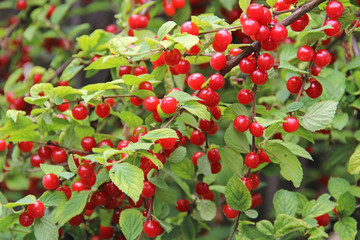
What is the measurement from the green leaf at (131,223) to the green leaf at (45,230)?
0.12m

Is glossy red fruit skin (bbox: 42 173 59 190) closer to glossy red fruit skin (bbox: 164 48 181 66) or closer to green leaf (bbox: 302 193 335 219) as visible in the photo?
glossy red fruit skin (bbox: 164 48 181 66)

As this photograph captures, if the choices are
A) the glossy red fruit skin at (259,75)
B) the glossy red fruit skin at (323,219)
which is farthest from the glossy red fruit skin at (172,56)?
the glossy red fruit skin at (323,219)

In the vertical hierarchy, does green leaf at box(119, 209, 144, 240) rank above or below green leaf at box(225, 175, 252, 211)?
below

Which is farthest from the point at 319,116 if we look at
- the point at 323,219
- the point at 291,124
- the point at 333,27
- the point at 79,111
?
the point at 79,111

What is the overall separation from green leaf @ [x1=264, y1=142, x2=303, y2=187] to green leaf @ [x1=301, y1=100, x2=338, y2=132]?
2.4 inches

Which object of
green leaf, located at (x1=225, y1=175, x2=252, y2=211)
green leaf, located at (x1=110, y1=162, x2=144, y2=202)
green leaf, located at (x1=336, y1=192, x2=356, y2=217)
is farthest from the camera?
green leaf, located at (x1=336, y1=192, x2=356, y2=217)

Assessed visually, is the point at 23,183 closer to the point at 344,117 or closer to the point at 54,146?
the point at 54,146

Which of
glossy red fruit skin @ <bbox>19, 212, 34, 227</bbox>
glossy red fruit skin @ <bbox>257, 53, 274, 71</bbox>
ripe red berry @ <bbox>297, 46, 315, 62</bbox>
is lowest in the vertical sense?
glossy red fruit skin @ <bbox>19, 212, 34, 227</bbox>

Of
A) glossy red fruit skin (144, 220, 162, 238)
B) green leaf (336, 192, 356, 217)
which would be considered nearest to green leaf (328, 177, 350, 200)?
green leaf (336, 192, 356, 217)

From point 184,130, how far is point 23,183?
2.69 feet

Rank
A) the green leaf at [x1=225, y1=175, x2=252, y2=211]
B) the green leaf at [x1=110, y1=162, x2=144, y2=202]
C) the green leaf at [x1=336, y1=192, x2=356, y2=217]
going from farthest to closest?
the green leaf at [x1=336, y1=192, x2=356, y2=217] → the green leaf at [x1=225, y1=175, x2=252, y2=211] → the green leaf at [x1=110, y1=162, x2=144, y2=202]

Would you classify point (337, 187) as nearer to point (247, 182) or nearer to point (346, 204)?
point (346, 204)

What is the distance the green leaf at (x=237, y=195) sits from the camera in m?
0.79

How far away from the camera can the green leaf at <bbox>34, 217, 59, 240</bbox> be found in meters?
0.79
